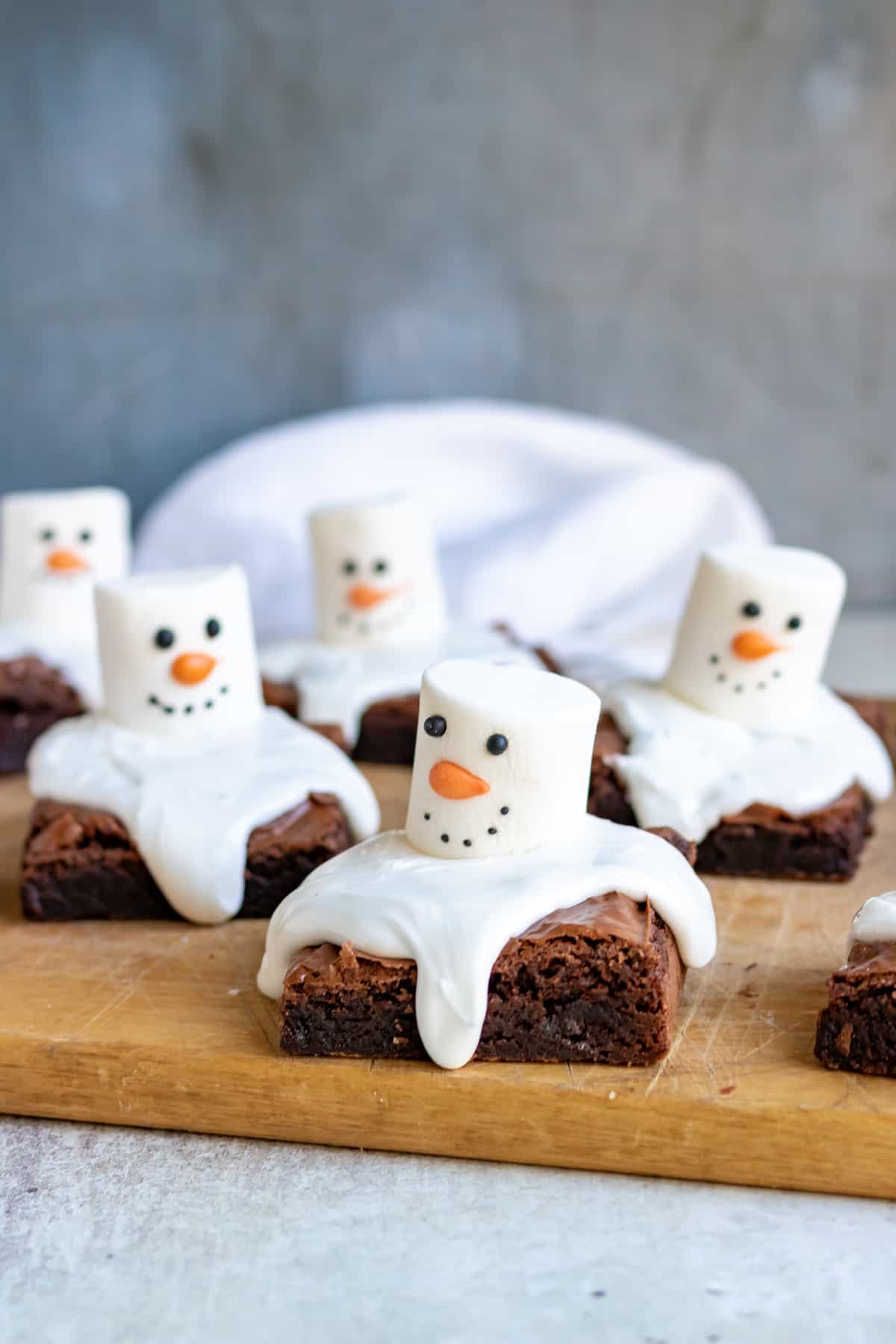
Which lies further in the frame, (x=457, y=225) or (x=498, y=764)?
(x=457, y=225)

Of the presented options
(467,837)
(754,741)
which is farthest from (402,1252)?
(754,741)

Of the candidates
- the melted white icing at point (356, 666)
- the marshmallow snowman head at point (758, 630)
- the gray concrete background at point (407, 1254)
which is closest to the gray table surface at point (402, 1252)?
the gray concrete background at point (407, 1254)

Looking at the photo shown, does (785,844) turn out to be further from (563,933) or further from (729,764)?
(563,933)

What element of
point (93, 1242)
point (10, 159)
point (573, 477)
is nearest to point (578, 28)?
point (573, 477)

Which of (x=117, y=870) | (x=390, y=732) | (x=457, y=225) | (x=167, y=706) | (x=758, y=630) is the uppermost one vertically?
(x=457, y=225)

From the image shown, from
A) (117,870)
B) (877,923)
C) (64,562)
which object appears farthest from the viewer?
(64,562)

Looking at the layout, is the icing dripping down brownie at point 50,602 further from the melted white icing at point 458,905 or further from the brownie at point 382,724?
the melted white icing at point 458,905

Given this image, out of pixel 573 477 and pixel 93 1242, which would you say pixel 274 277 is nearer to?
pixel 573 477
